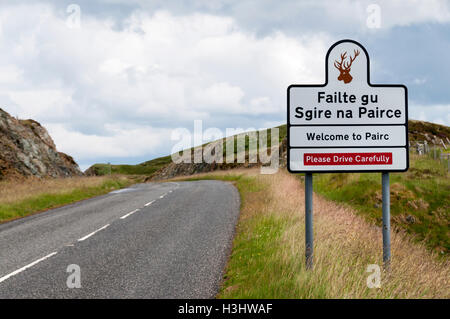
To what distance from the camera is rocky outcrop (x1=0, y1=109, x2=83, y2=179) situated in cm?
3347

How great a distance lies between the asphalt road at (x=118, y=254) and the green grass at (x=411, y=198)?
9.82 metres

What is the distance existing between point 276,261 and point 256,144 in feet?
299

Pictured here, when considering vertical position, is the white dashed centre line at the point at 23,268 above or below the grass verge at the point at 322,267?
below

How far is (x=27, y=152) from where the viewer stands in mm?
36938

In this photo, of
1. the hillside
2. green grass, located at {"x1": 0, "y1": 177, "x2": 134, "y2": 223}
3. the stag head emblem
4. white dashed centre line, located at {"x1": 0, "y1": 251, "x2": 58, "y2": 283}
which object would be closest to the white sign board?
the stag head emblem

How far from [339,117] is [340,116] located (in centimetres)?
2

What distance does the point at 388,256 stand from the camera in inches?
237

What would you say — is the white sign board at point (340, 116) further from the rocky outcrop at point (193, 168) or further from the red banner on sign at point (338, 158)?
the rocky outcrop at point (193, 168)

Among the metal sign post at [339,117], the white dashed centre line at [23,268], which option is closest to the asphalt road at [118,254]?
the white dashed centre line at [23,268]

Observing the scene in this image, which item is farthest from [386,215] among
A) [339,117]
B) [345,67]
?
[345,67]

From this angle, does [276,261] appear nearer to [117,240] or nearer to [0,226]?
[117,240]

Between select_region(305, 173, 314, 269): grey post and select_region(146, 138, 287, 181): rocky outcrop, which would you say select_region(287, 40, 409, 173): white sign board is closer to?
select_region(305, 173, 314, 269): grey post

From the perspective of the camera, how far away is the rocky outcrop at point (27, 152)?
3347cm
